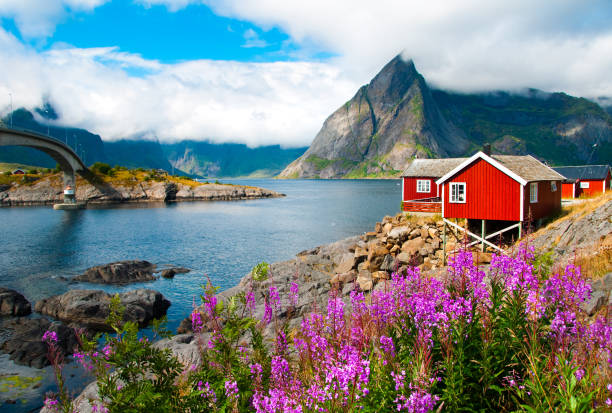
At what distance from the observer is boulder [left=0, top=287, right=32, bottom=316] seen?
24170mm

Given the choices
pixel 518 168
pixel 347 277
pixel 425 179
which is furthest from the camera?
pixel 425 179

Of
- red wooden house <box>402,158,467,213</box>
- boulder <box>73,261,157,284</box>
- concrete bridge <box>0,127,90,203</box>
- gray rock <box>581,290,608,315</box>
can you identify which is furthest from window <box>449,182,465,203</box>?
concrete bridge <box>0,127,90,203</box>

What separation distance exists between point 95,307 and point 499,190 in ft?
102

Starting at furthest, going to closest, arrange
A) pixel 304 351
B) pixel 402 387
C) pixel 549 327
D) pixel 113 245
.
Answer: pixel 113 245
pixel 304 351
pixel 549 327
pixel 402 387

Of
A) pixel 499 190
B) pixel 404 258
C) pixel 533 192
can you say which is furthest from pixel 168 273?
pixel 533 192

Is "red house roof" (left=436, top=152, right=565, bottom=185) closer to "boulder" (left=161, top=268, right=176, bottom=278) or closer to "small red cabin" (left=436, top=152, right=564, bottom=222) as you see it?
"small red cabin" (left=436, top=152, right=564, bottom=222)

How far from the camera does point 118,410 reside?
5266 mm

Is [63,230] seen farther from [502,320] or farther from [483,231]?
[502,320]

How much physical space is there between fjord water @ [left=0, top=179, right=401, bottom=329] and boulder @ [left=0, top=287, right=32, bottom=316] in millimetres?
2893

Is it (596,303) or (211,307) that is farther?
(596,303)

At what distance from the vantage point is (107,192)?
122250 millimetres

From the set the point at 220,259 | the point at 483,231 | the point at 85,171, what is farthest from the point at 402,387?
the point at 85,171

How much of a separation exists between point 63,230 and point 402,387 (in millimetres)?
71814

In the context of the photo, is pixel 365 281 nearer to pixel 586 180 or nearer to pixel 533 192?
pixel 533 192
